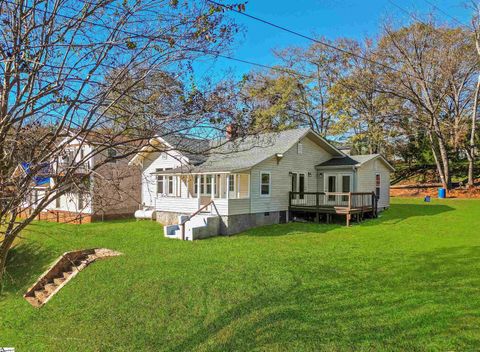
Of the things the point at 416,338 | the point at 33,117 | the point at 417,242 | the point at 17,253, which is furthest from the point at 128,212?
the point at 416,338

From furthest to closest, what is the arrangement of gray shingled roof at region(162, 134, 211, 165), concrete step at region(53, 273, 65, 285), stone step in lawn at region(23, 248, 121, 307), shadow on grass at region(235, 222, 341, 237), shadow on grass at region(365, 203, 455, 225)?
shadow on grass at region(365, 203, 455, 225), shadow on grass at region(235, 222, 341, 237), concrete step at region(53, 273, 65, 285), stone step in lawn at region(23, 248, 121, 307), gray shingled roof at region(162, 134, 211, 165)

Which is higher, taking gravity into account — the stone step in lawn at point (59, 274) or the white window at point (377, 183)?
the white window at point (377, 183)

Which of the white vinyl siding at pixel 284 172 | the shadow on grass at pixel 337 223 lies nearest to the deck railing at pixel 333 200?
the white vinyl siding at pixel 284 172

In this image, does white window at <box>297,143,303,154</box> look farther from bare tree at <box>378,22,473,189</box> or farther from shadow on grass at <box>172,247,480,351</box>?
bare tree at <box>378,22,473,189</box>

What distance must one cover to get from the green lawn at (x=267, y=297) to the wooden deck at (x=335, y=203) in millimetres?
2977

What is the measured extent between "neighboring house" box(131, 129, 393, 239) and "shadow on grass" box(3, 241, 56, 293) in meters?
4.69

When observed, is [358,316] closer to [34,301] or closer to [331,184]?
[34,301]

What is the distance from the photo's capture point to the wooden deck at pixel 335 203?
16359 millimetres

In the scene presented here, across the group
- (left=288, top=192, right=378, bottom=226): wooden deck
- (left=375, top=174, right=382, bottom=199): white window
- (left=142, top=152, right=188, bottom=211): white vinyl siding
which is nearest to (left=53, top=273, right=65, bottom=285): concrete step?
(left=142, top=152, right=188, bottom=211): white vinyl siding

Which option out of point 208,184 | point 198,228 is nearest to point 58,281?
point 198,228

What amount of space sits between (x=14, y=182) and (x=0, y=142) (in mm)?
479

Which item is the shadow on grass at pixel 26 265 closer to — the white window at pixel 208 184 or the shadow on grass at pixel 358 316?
the white window at pixel 208 184

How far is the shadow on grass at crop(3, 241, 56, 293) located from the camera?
1225 cm

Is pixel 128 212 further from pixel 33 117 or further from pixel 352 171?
pixel 33 117
